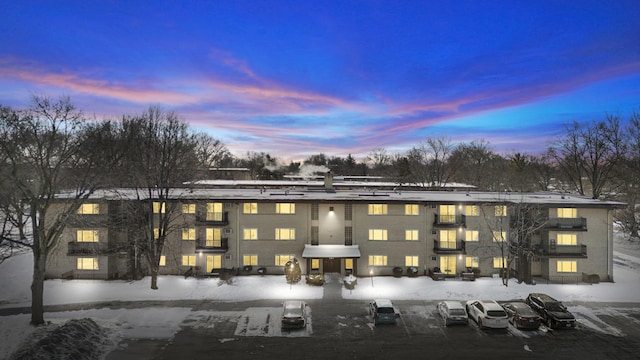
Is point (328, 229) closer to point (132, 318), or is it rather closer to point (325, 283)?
point (325, 283)

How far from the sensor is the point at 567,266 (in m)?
34.5

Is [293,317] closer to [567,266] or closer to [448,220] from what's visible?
[448,220]

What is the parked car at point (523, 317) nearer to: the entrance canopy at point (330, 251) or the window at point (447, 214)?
the window at point (447, 214)

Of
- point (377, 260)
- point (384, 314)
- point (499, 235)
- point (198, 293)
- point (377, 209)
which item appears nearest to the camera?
point (384, 314)

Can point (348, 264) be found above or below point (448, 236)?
below

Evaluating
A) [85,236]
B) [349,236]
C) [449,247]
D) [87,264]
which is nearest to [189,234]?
[85,236]

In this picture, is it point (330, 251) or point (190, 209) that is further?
point (190, 209)

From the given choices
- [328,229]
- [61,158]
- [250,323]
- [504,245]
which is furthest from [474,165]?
[61,158]

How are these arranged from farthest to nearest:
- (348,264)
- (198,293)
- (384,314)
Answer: (348,264), (198,293), (384,314)

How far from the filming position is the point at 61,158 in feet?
79.7

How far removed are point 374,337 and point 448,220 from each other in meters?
16.9

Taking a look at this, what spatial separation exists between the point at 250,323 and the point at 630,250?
4866 cm

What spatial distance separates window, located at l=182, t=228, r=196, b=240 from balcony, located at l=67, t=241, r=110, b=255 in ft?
21.4

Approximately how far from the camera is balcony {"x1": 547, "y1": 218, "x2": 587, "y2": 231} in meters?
34.3
